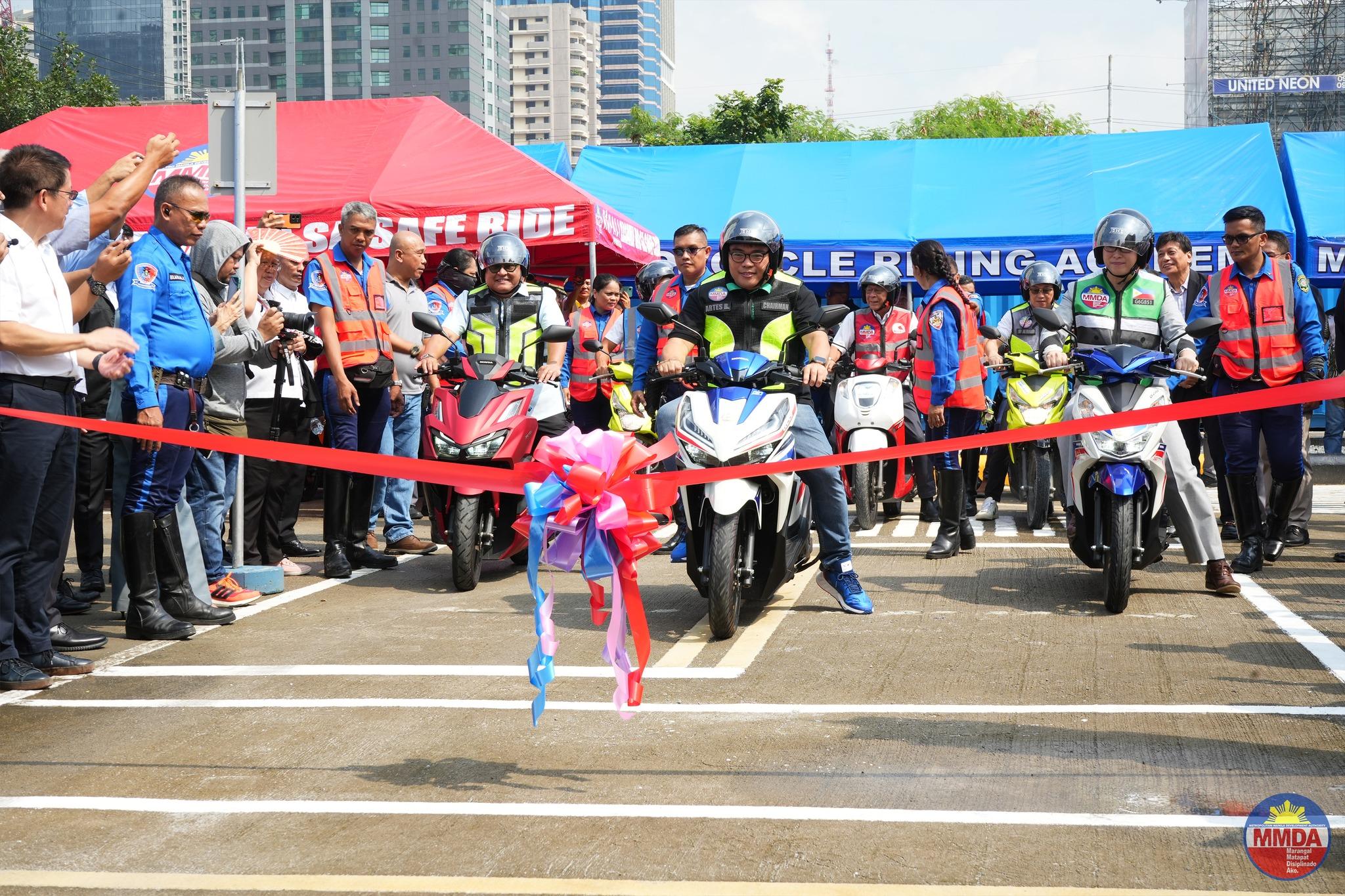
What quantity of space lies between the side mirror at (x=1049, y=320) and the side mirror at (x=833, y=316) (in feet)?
3.55

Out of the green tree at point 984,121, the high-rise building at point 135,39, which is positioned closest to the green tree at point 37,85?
the green tree at point 984,121

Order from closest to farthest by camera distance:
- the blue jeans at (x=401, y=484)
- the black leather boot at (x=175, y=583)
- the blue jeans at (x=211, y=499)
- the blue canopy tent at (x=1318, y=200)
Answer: the black leather boot at (x=175, y=583)
the blue jeans at (x=211, y=499)
the blue jeans at (x=401, y=484)
the blue canopy tent at (x=1318, y=200)

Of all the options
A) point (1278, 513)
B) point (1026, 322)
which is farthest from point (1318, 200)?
point (1278, 513)

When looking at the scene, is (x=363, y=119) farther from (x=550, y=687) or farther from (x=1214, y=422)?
(x=550, y=687)

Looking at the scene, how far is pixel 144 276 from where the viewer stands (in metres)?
6.81

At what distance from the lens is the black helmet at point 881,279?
12359 mm

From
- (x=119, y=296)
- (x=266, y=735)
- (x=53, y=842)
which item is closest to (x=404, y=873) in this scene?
(x=53, y=842)

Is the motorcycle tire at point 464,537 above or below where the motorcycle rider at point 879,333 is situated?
below

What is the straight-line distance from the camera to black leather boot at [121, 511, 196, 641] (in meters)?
6.88

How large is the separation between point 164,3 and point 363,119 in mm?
200112

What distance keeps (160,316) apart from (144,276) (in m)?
0.21

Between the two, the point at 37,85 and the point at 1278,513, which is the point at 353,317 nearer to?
the point at 1278,513

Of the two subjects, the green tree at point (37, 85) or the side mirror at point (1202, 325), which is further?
the green tree at point (37, 85)

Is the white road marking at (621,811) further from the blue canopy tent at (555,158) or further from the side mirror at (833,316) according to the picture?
the blue canopy tent at (555,158)
